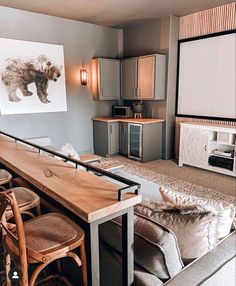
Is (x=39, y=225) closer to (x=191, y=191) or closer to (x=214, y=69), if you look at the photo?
(x=191, y=191)

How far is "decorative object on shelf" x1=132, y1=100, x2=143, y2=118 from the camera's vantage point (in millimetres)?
5496

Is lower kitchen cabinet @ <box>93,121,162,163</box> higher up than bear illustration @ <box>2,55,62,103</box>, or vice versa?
bear illustration @ <box>2,55,62,103</box>

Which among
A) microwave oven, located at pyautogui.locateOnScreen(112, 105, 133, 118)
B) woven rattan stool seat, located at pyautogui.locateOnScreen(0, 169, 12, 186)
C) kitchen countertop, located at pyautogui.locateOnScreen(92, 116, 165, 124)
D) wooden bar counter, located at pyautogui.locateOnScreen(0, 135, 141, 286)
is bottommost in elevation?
woven rattan stool seat, located at pyautogui.locateOnScreen(0, 169, 12, 186)

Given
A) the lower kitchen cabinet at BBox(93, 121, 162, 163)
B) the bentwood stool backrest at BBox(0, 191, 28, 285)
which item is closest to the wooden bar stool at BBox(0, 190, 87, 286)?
the bentwood stool backrest at BBox(0, 191, 28, 285)

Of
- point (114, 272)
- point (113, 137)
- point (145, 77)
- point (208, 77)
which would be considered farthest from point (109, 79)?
point (114, 272)

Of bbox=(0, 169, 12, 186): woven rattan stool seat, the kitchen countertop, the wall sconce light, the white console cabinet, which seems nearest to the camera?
bbox=(0, 169, 12, 186): woven rattan stool seat

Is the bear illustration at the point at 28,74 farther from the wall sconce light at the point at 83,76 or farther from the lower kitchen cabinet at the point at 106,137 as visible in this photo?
the lower kitchen cabinet at the point at 106,137

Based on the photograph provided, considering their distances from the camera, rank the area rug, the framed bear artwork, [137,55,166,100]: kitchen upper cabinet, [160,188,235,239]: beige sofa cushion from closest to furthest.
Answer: [160,188,235,239]: beige sofa cushion
the area rug
the framed bear artwork
[137,55,166,100]: kitchen upper cabinet

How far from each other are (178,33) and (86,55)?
6.35 feet

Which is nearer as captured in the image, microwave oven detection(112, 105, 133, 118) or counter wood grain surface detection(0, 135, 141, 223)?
counter wood grain surface detection(0, 135, 141, 223)

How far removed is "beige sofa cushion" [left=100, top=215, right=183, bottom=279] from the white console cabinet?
3.28 m

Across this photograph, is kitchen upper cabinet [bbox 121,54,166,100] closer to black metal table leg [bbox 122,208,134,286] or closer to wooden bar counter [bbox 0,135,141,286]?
wooden bar counter [bbox 0,135,141,286]

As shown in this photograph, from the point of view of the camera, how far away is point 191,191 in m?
3.61

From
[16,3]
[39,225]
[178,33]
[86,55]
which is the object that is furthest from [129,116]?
[39,225]
